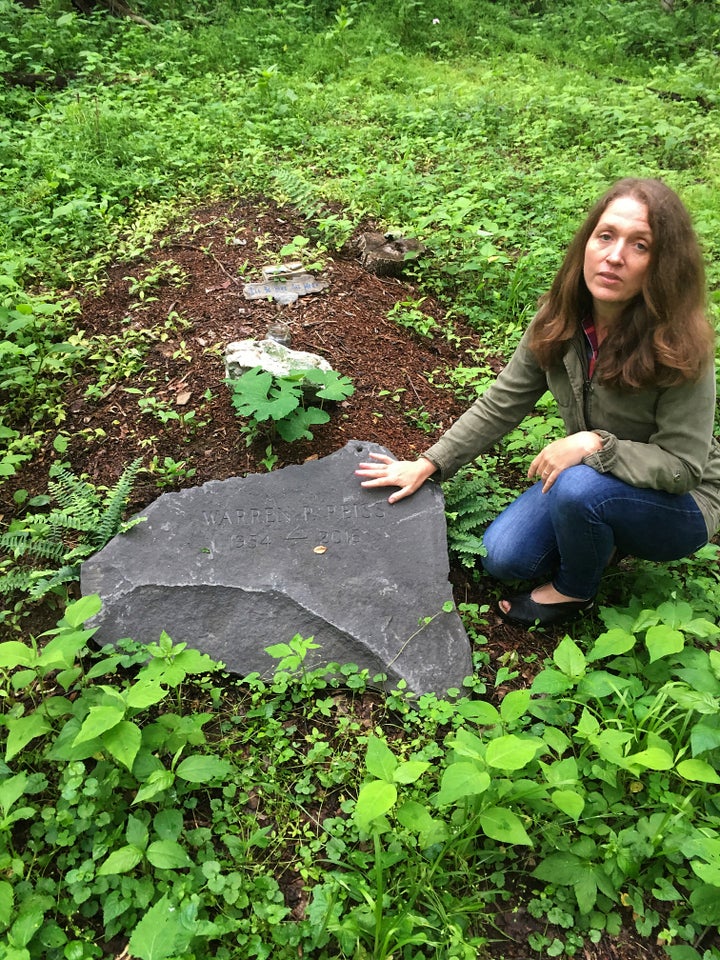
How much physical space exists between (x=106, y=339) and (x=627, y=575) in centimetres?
334

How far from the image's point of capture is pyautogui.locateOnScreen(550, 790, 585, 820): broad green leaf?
6.59ft

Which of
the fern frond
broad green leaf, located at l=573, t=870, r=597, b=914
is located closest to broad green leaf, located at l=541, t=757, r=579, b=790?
broad green leaf, located at l=573, t=870, r=597, b=914

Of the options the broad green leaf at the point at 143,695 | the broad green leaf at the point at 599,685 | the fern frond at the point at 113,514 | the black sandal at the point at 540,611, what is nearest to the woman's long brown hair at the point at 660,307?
the black sandal at the point at 540,611

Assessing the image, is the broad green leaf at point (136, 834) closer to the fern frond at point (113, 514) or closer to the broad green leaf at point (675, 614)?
the fern frond at point (113, 514)

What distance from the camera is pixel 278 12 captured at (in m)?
9.89

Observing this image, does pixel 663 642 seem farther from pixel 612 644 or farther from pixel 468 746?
pixel 468 746

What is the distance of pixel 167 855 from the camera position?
6.63 feet

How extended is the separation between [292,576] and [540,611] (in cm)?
112

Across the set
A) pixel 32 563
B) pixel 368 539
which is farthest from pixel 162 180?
pixel 368 539

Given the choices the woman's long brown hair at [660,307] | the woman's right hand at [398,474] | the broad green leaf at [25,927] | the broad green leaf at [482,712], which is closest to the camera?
the broad green leaf at [25,927]

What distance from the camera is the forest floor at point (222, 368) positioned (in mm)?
3471

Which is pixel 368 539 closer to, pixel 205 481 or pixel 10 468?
pixel 205 481

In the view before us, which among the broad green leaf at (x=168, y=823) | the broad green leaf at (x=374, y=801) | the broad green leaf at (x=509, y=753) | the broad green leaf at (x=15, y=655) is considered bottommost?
the broad green leaf at (x=168, y=823)

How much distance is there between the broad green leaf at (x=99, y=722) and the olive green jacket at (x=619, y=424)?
5.52 feet
